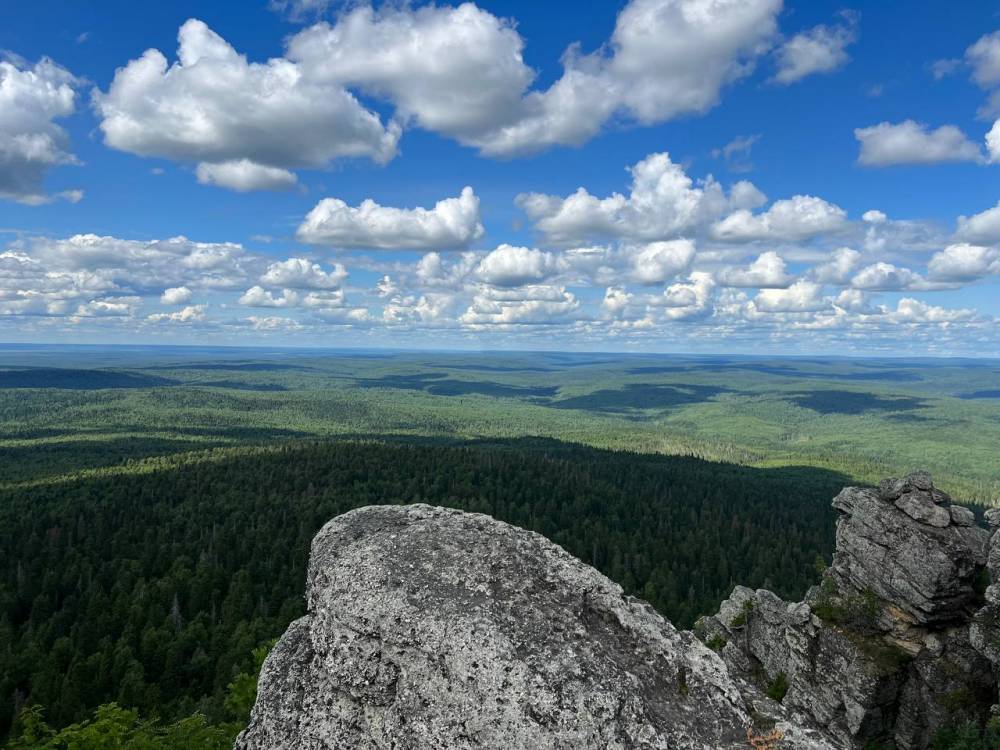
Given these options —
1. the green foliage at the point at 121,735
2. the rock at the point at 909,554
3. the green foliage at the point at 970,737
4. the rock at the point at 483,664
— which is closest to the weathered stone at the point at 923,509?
the rock at the point at 909,554

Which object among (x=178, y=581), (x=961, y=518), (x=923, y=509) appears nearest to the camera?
(x=961, y=518)

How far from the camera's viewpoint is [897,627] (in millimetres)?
54594

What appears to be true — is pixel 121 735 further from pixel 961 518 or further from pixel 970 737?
pixel 961 518

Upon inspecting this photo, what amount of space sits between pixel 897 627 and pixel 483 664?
59747mm

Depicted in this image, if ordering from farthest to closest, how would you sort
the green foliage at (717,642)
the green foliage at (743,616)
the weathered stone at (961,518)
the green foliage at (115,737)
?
the green foliage at (743,616), the green foliage at (717,642), the weathered stone at (961,518), the green foliage at (115,737)

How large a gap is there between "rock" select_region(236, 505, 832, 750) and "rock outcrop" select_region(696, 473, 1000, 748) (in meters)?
41.6

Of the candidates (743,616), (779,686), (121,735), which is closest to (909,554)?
(779,686)

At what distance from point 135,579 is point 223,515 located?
151ft

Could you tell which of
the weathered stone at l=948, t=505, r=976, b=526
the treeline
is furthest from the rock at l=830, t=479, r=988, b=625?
the treeline

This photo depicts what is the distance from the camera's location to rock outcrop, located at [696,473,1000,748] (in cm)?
4844

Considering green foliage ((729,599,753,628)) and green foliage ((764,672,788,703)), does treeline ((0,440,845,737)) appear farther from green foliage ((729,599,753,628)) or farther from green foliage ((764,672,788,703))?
green foliage ((764,672,788,703))

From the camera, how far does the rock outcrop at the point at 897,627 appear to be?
48.4 m

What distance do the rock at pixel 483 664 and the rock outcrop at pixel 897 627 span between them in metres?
41.6

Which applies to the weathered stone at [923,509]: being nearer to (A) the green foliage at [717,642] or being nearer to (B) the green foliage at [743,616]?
(B) the green foliage at [743,616]
